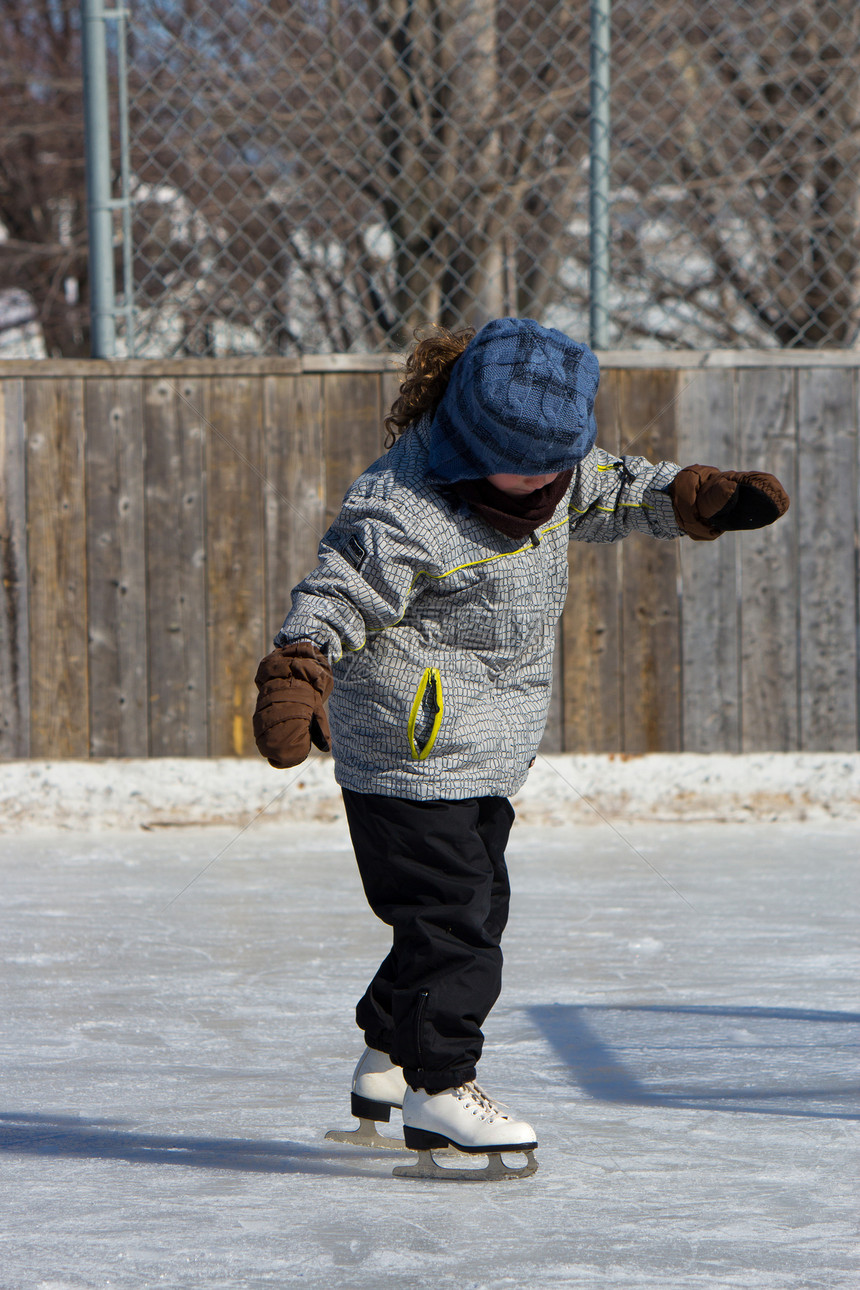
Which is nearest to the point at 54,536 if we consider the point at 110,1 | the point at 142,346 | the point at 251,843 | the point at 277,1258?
the point at 142,346

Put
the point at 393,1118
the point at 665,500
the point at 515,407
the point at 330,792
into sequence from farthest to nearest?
the point at 330,792 → the point at 393,1118 → the point at 665,500 → the point at 515,407

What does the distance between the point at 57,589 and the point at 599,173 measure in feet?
6.86

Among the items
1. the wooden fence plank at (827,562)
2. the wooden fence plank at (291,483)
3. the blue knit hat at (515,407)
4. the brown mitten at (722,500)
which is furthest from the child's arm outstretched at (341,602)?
the wooden fence plank at (827,562)

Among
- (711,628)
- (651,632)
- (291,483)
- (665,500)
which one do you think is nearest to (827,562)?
(711,628)

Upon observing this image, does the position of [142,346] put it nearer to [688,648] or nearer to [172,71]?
[172,71]

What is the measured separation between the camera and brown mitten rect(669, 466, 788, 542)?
6.57ft

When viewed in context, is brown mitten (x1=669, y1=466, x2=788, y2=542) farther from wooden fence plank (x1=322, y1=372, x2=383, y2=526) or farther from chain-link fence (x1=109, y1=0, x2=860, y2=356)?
chain-link fence (x1=109, y1=0, x2=860, y2=356)

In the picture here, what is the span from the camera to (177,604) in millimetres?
4363

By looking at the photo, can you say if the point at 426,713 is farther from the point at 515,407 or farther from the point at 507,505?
the point at 515,407

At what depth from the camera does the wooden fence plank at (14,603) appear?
14.3ft

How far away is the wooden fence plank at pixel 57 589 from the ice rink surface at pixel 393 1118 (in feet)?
1.61

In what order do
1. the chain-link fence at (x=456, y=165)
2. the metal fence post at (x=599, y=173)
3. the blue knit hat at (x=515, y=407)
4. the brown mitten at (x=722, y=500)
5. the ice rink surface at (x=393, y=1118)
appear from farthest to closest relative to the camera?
1. the chain-link fence at (x=456, y=165)
2. the metal fence post at (x=599, y=173)
3. the brown mitten at (x=722, y=500)
4. the blue knit hat at (x=515, y=407)
5. the ice rink surface at (x=393, y=1118)

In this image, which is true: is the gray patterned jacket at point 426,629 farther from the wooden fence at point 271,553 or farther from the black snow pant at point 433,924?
the wooden fence at point 271,553

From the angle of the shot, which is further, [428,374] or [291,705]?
[428,374]
